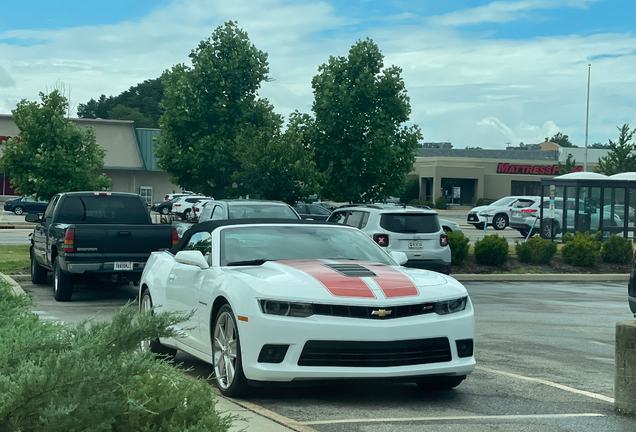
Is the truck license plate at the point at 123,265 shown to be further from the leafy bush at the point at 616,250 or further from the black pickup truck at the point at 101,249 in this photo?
the leafy bush at the point at 616,250

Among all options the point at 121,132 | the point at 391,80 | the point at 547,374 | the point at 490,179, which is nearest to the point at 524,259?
the point at 391,80

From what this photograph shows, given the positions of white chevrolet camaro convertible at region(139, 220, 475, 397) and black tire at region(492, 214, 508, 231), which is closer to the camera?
white chevrolet camaro convertible at region(139, 220, 475, 397)

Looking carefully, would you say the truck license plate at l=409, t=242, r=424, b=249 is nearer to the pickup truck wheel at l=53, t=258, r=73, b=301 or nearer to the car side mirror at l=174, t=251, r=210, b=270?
the pickup truck wheel at l=53, t=258, r=73, b=301

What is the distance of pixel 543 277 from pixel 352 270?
14.0m

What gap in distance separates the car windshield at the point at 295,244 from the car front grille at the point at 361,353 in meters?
1.42

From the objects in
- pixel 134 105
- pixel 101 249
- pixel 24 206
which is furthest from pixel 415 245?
pixel 134 105

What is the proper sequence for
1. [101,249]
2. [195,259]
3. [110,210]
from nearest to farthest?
[195,259] → [101,249] → [110,210]

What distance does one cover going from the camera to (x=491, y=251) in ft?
67.8

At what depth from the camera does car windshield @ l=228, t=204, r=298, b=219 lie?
53.0 ft

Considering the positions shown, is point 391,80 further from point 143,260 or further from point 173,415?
point 173,415

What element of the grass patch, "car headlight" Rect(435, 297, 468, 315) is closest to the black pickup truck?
the grass patch

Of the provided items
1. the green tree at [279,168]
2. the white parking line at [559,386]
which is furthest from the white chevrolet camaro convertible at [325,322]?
the green tree at [279,168]

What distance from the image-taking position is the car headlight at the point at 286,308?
6453 millimetres

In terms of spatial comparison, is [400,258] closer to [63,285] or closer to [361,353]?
[361,353]
